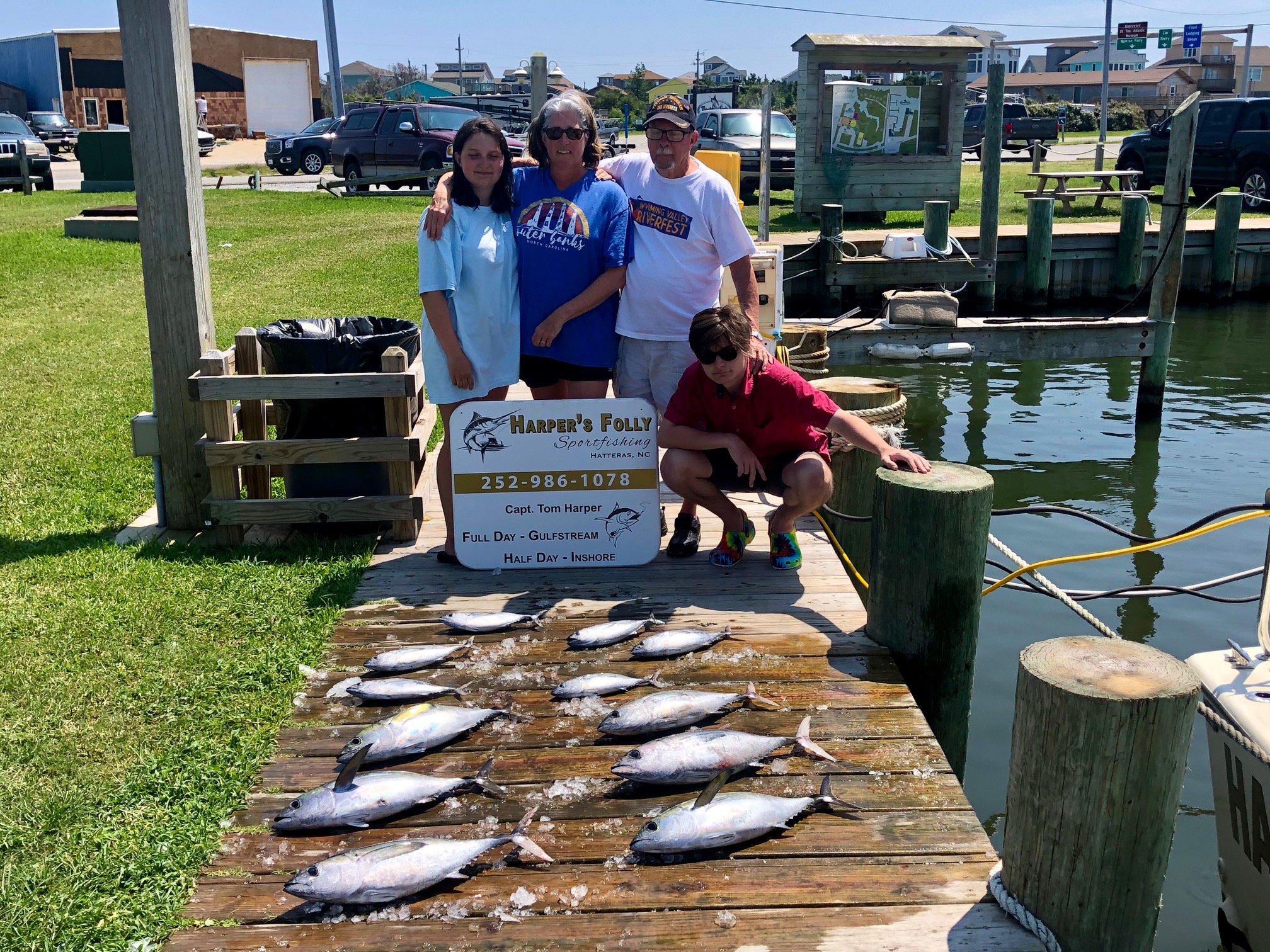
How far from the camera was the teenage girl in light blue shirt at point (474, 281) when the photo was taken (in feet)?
16.2

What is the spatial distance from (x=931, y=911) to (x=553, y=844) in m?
1.07

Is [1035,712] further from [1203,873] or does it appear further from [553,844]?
[1203,873]

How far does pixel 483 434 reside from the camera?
5.39 metres

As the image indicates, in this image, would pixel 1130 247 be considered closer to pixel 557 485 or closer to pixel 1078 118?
pixel 557 485

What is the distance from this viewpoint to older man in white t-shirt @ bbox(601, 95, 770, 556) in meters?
5.15

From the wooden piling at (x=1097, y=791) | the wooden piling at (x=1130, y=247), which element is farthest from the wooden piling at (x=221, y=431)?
the wooden piling at (x=1130, y=247)

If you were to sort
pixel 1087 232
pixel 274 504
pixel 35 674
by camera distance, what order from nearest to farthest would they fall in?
pixel 35 674
pixel 274 504
pixel 1087 232

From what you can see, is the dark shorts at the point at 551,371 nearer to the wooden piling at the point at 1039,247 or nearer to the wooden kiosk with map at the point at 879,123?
the wooden piling at the point at 1039,247

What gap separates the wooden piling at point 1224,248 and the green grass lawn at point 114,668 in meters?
15.3

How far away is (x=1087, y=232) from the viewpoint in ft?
55.3

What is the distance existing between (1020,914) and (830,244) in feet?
38.2

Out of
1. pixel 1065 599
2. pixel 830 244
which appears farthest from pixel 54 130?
pixel 1065 599

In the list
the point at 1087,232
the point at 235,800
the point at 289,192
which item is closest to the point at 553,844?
the point at 235,800

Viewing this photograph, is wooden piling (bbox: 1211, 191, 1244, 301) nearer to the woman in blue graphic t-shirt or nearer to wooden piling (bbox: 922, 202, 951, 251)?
wooden piling (bbox: 922, 202, 951, 251)
